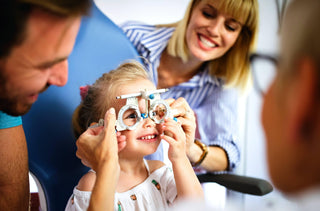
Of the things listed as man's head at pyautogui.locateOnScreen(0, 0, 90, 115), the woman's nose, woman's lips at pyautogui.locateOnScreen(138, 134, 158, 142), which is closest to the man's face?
man's head at pyautogui.locateOnScreen(0, 0, 90, 115)

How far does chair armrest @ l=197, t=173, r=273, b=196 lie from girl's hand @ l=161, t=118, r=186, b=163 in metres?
0.28

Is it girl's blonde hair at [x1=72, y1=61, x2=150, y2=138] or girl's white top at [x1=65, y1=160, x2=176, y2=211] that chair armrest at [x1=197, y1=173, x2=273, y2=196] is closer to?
girl's white top at [x1=65, y1=160, x2=176, y2=211]

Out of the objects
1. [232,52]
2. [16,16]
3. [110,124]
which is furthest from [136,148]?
[232,52]

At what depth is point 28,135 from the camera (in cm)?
89

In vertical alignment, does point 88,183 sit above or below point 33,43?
below

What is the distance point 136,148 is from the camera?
79 cm

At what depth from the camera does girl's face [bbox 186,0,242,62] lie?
98 centimetres

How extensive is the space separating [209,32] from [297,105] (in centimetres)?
64

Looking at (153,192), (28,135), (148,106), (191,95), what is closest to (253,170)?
(191,95)

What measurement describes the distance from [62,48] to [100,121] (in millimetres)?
247

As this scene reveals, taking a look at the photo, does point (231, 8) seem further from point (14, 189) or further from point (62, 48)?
point (14, 189)

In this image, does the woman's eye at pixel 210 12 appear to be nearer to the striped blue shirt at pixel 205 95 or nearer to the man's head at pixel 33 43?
the striped blue shirt at pixel 205 95

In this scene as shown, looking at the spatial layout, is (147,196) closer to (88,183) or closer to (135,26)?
(88,183)

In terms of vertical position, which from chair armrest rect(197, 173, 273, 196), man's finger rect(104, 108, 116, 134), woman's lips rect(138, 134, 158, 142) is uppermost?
man's finger rect(104, 108, 116, 134)
